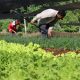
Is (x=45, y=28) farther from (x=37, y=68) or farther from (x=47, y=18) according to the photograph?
(x=37, y=68)

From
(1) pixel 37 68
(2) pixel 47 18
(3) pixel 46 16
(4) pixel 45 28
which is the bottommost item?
(4) pixel 45 28

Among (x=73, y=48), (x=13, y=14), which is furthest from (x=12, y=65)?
(x=13, y=14)

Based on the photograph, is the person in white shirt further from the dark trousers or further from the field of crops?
the field of crops

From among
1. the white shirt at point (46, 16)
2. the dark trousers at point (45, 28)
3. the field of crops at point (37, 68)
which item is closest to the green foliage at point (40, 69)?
the field of crops at point (37, 68)

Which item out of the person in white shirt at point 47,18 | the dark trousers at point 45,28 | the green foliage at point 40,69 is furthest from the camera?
the dark trousers at point 45,28

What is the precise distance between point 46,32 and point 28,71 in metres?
9.69

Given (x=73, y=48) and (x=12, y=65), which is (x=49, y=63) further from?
(x=73, y=48)

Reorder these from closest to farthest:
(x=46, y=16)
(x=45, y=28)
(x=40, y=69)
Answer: (x=40, y=69) → (x=46, y=16) → (x=45, y=28)

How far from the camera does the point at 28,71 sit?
19.3 feet

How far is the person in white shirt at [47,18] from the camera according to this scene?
14.5 m

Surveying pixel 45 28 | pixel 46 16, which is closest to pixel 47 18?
pixel 46 16

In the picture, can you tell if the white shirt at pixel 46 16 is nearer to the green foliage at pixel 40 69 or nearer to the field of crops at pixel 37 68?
the field of crops at pixel 37 68

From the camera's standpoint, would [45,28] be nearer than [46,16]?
No

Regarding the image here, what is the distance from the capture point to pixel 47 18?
15.0m
